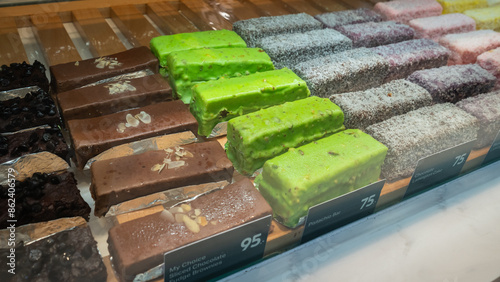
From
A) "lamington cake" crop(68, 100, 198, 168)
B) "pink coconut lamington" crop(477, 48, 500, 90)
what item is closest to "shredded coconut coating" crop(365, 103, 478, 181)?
"pink coconut lamington" crop(477, 48, 500, 90)

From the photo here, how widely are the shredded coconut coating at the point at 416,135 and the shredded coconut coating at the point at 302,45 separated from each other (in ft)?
2.13

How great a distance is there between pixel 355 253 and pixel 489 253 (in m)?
0.60

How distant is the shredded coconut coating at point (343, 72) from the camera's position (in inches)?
86.8

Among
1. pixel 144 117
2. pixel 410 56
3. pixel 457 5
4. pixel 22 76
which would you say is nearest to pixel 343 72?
pixel 410 56

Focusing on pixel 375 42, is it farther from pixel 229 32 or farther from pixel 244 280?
pixel 244 280

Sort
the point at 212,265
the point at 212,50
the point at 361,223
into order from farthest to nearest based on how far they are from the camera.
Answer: the point at 212,50 < the point at 361,223 < the point at 212,265

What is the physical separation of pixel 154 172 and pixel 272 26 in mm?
1318

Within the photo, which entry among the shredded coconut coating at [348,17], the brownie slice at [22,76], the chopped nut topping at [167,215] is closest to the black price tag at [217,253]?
the chopped nut topping at [167,215]

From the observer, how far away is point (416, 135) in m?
1.91

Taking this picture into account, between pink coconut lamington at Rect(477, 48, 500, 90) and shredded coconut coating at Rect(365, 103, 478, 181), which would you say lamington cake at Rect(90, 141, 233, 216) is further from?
pink coconut lamington at Rect(477, 48, 500, 90)

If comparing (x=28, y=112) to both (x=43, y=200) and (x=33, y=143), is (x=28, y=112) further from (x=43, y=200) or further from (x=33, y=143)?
(x=43, y=200)

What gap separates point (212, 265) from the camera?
132 centimetres

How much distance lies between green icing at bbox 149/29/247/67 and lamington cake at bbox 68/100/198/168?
0.38 meters

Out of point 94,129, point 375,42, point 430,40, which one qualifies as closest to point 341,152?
point 94,129
